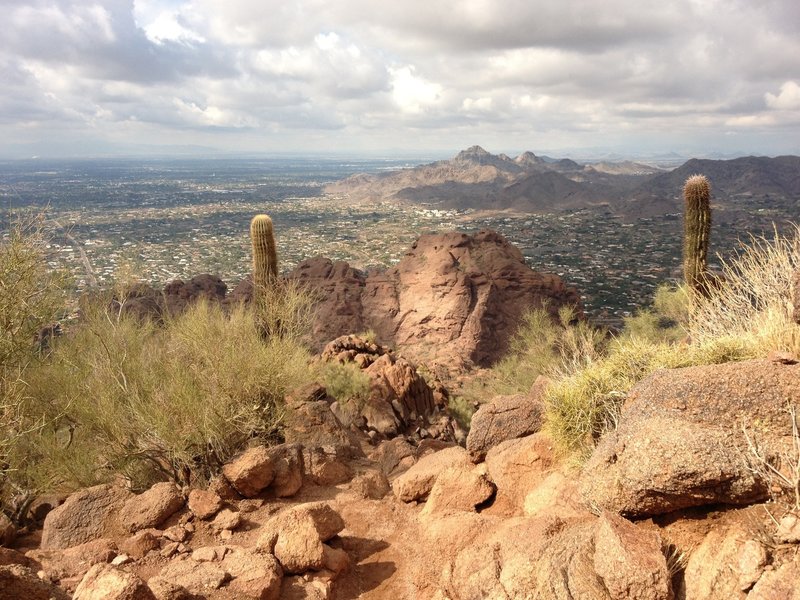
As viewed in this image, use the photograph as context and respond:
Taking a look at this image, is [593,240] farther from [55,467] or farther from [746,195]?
[55,467]

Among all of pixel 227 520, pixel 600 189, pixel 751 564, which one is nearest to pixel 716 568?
pixel 751 564

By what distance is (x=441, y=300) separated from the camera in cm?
3412

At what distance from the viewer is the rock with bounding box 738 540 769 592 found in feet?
11.4

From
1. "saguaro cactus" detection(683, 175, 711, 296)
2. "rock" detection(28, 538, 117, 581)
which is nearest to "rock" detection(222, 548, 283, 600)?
"rock" detection(28, 538, 117, 581)

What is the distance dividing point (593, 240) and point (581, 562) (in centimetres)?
7465

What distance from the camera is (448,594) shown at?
4.95 m

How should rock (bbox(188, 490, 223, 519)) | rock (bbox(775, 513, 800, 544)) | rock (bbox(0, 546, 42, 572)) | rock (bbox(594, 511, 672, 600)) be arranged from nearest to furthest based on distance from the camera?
rock (bbox(775, 513, 800, 544)) < rock (bbox(594, 511, 672, 600)) < rock (bbox(0, 546, 42, 572)) < rock (bbox(188, 490, 223, 519))

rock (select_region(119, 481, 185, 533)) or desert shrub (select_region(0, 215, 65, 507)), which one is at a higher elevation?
desert shrub (select_region(0, 215, 65, 507))

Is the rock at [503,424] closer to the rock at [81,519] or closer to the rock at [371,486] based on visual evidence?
the rock at [371,486]

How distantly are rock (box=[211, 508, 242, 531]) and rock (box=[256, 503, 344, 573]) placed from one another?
1.47 metres

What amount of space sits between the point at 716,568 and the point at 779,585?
505 mm

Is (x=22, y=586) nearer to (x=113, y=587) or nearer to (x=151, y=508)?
(x=113, y=587)

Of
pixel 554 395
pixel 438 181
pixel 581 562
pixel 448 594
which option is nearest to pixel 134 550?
pixel 448 594

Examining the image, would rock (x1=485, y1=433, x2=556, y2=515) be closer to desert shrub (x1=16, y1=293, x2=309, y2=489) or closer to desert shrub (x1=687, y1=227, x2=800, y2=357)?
desert shrub (x1=687, y1=227, x2=800, y2=357)
